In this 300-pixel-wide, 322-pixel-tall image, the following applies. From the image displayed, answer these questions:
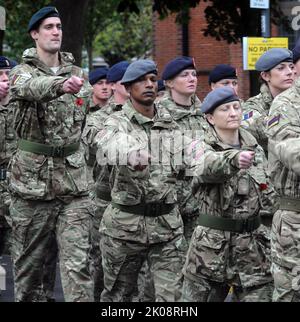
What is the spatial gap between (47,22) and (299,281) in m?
3.20

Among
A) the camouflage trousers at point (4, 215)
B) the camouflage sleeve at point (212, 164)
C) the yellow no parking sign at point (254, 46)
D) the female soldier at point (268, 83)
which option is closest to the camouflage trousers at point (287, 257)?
the camouflage sleeve at point (212, 164)

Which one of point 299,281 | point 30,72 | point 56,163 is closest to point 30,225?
point 56,163

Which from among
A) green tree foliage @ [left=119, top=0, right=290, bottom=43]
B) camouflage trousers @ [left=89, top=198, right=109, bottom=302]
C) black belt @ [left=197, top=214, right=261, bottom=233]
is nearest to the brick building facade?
green tree foliage @ [left=119, top=0, right=290, bottom=43]

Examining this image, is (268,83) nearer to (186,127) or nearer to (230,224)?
(186,127)

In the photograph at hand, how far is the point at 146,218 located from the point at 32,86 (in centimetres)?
133

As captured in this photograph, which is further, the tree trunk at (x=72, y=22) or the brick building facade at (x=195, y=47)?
the brick building facade at (x=195, y=47)

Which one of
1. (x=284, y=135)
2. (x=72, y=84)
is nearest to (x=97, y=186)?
(x=72, y=84)

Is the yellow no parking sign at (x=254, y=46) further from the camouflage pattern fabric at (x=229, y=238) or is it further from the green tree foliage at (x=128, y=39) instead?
the green tree foliage at (x=128, y=39)

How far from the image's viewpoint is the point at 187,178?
9633 mm

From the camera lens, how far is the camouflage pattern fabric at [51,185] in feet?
28.6

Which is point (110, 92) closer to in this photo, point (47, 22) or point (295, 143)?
point (47, 22)

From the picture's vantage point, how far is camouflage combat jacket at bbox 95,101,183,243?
8148 millimetres
